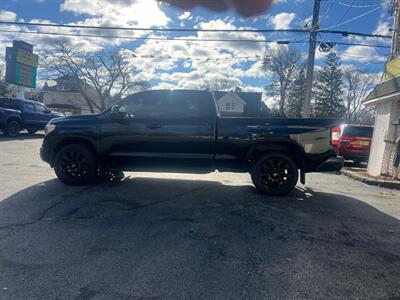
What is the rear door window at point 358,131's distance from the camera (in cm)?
1186

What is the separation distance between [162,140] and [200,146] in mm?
762

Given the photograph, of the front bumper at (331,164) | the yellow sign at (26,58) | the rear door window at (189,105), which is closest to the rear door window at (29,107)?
the yellow sign at (26,58)

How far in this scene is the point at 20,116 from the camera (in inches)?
632

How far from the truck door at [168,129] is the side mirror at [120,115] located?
11cm

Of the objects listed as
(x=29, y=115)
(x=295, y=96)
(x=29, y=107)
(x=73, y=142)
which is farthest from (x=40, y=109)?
(x=295, y=96)

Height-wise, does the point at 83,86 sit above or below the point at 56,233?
above

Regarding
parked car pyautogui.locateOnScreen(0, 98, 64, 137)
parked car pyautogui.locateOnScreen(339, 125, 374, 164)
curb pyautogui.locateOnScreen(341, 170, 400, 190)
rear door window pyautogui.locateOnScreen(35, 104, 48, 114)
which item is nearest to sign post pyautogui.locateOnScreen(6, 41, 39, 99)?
rear door window pyautogui.locateOnScreen(35, 104, 48, 114)

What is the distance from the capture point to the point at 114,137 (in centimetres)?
608

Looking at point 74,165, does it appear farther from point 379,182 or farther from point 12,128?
point 12,128

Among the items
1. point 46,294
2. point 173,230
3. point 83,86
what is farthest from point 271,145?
point 83,86

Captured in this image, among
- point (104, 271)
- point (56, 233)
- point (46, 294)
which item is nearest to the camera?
A: point (46, 294)

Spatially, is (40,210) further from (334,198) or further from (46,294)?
(334,198)

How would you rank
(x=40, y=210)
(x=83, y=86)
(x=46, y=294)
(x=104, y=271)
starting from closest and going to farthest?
1. (x=46, y=294)
2. (x=104, y=271)
3. (x=40, y=210)
4. (x=83, y=86)

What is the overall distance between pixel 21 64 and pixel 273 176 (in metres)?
25.5
